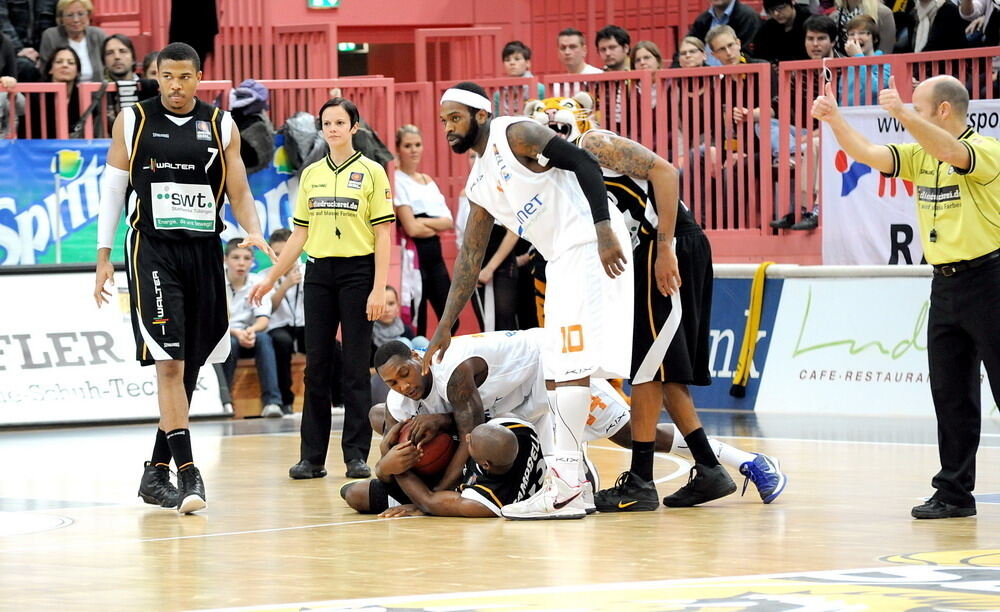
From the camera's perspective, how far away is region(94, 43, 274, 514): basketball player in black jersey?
28.1 ft

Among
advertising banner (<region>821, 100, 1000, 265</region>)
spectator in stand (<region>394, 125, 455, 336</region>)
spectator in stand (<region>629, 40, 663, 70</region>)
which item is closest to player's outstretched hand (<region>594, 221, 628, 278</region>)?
advertising banner (<region>821, 100, 1000, 265</region>)

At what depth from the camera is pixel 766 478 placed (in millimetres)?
8516

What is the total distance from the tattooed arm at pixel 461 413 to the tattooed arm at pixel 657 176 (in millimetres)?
1072

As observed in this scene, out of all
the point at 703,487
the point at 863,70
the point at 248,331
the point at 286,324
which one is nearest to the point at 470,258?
the point at 703,487

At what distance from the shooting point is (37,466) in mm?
11094

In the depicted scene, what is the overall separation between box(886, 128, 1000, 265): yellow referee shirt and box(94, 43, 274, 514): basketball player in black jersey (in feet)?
11.1

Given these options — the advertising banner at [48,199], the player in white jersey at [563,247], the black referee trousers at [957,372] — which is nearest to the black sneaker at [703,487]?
the player in white jersey at [563,247]

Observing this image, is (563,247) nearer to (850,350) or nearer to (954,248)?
(954,248)

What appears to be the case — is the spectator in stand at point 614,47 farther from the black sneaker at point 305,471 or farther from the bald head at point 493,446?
the bald head at point 493,446

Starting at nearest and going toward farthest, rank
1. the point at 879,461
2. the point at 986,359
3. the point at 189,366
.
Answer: the point at 986,359, the point at 189,366, the point at 879,461

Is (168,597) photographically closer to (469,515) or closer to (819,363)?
(469,515)

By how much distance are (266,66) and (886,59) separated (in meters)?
8.05

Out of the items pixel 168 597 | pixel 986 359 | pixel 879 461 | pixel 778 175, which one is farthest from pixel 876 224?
pixel 168 597

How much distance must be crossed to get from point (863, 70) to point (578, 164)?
814 centimetres
